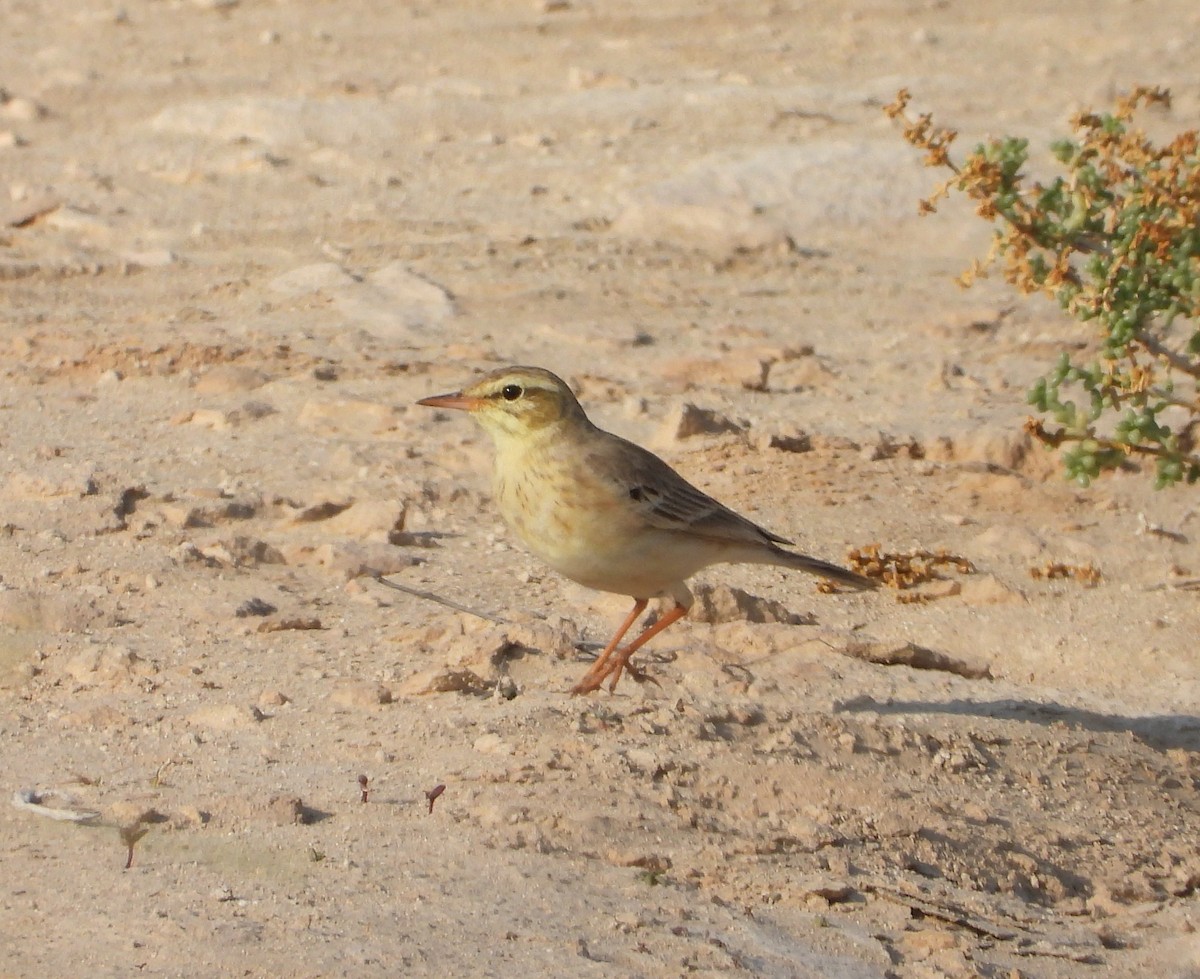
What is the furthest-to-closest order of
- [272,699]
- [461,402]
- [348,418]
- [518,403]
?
[348,418] < [461,402] < [518,403] < [272,699]

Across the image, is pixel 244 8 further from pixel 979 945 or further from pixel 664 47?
pixel 979 945

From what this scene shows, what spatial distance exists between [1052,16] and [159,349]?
8.54 metres

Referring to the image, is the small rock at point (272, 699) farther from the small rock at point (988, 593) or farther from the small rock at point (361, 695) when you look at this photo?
the small rock at point (988, 593)

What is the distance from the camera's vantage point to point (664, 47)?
13742 millimetres

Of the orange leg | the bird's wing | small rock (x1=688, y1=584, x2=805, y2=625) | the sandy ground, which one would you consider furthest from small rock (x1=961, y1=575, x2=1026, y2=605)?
the orange leg

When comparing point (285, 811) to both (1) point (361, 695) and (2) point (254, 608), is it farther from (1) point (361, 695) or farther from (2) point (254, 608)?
(2) point (254, 608)

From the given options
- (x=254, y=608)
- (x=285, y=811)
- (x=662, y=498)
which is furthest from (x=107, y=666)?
(x=662, y=498)

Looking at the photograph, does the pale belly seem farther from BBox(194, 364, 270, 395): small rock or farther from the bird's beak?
Answer: BBox(194, 364, 270, 395): small rock

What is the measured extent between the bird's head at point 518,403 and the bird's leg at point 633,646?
0.66 meters

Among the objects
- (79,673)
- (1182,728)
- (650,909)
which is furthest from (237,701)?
(1182,728)

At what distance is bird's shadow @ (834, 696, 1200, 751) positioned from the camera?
19.5ft

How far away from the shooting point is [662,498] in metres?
5.85

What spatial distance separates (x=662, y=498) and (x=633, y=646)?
1.49 ft

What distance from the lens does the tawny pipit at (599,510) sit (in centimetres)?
→ 571
